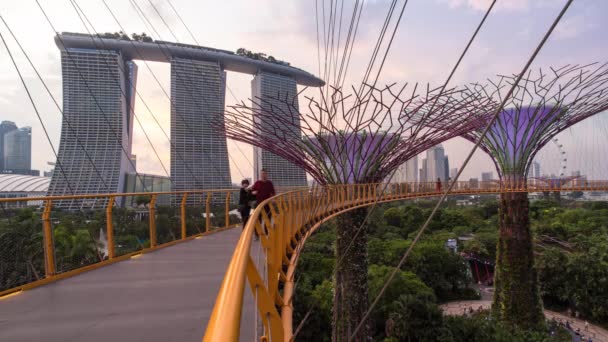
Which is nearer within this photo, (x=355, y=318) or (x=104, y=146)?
(x=355, y=318)

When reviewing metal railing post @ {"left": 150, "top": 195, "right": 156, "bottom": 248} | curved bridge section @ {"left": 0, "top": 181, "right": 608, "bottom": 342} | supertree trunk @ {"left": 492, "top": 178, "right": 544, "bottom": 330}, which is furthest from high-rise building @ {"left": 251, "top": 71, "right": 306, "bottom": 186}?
supertree trunk @ {"left": 492, "top": 178, "right": 544, "bottom": 330}

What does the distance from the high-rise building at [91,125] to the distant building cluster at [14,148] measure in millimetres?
48625

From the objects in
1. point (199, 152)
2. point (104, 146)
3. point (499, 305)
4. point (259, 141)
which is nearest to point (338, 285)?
point (259, 141)

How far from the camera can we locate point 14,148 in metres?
87.4

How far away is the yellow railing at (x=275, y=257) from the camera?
954 millimetres

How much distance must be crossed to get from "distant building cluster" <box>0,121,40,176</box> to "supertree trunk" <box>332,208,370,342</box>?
99.3 meters

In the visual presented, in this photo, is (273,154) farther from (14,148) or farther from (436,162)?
(14,148)

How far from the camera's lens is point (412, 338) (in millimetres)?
17891

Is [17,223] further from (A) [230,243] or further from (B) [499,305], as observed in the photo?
(B) [499,305]

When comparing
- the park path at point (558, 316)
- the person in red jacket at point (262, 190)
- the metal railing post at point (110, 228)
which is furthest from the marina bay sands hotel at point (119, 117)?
the metal railing post at point (110, 228)

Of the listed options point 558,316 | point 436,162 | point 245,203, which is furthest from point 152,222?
point 436,162

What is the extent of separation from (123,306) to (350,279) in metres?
8.05

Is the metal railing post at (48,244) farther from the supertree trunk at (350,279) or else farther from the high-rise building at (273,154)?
the supertree trunk at (350,279)

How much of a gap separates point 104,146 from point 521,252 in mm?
54185
